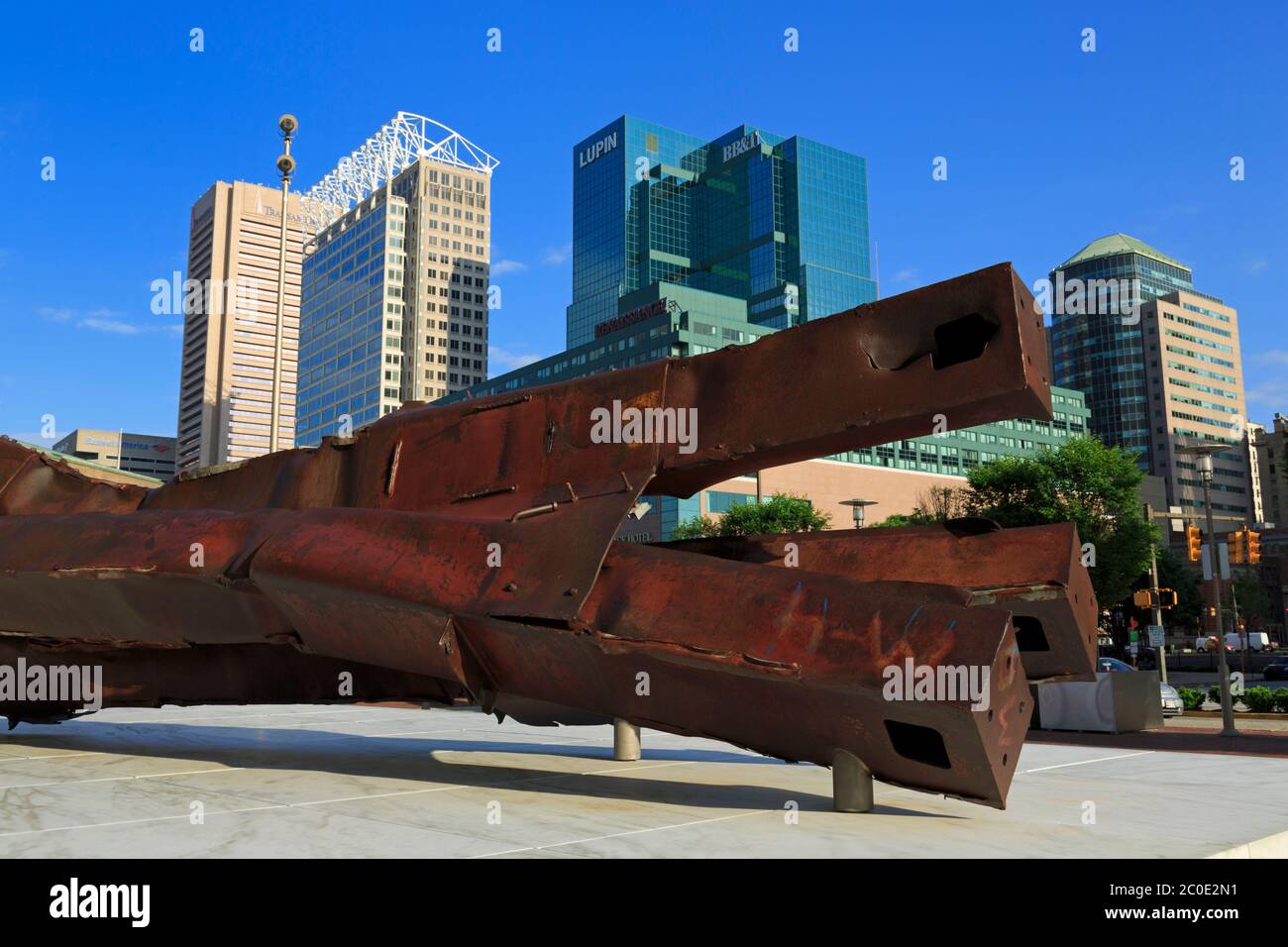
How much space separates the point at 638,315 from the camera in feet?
409

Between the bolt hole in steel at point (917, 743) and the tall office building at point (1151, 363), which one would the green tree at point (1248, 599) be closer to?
the tall office building at point (1151, 363)

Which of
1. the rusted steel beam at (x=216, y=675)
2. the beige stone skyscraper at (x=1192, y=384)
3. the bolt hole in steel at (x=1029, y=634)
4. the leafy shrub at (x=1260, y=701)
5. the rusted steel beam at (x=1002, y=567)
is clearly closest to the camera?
the rusted steel beam at (x=1002, y=567)

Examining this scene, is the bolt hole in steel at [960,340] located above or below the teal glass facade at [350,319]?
below

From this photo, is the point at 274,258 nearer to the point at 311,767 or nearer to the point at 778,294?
the point at 778,294

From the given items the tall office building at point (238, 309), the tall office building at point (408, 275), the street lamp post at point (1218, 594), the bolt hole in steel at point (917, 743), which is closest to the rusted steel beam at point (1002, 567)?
the bolt hole in steel at point (917, 743)

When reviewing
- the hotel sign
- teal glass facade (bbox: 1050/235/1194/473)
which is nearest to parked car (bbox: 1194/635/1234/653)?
the hotel sign

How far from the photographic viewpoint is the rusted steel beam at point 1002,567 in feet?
28.4

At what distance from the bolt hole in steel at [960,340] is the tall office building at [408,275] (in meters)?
164

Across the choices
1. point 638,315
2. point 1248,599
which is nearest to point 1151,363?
point 1248,599

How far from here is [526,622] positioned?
26.6 feet

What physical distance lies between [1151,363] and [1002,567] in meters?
191
